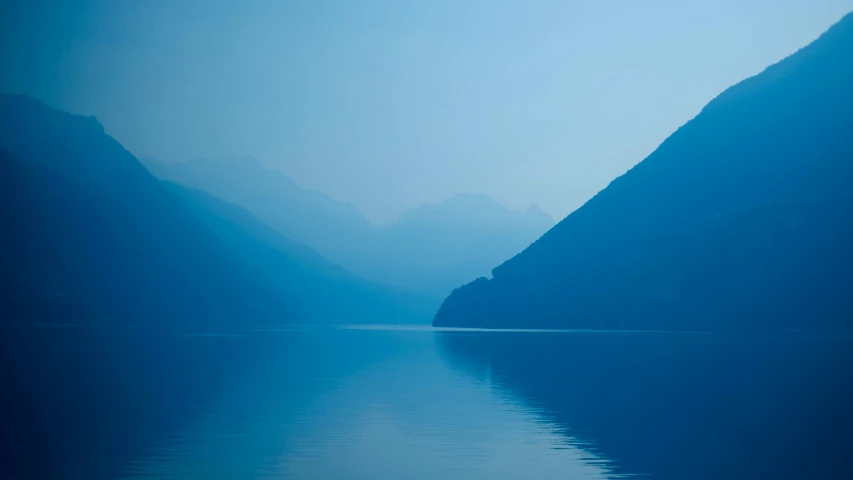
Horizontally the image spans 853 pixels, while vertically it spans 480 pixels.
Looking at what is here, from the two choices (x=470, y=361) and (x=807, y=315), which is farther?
(x=807, y=315)

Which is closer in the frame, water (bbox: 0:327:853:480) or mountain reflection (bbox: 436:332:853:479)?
water (bbox: 0:327:853:480)

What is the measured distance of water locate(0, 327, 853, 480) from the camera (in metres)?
23.1

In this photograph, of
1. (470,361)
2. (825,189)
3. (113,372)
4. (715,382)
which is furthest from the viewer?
(825,189)

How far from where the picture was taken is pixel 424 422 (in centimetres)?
3300

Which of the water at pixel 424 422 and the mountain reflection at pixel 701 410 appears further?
the mountain reflection at pixel 701 410

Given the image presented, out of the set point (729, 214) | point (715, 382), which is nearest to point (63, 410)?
point (715, 382)

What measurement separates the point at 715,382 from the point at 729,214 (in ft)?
479

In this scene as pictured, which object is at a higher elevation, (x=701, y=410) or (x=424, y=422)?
(x=424, y=422)

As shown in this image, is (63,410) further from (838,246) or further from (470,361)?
(838,246)

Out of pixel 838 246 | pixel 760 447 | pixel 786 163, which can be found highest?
pixel 786 163

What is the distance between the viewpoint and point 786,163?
198m

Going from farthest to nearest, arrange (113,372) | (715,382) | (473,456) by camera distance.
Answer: (113,372) < (715,382) < (473,456)

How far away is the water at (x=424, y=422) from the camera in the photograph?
23.1 m

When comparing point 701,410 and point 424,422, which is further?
point 701,410
